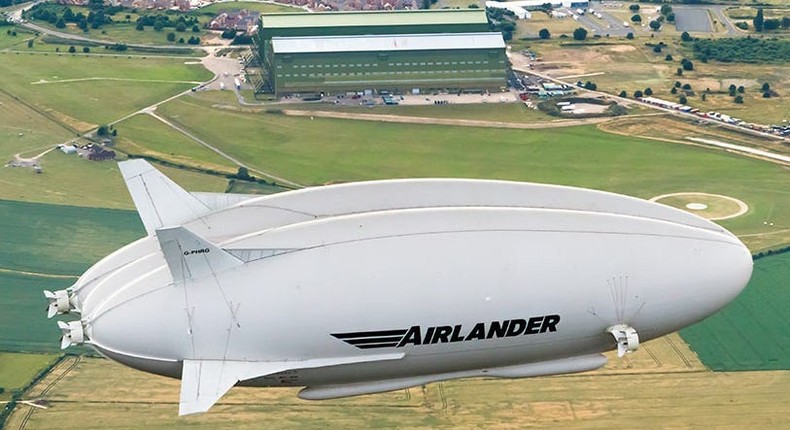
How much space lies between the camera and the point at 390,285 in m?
48.8

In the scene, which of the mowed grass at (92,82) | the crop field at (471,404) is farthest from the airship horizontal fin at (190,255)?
the mowed grass at (92,82)

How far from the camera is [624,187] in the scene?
121812mm

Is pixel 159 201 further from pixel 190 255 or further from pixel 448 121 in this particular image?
pixel 448 121

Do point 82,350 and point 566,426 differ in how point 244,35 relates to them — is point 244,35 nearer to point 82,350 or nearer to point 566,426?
point 82,350

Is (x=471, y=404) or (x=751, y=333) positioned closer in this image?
(x=471, y=404)

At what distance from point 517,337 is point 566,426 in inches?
1124

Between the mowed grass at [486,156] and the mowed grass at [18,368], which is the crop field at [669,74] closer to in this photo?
the mowed grass at [486,156]

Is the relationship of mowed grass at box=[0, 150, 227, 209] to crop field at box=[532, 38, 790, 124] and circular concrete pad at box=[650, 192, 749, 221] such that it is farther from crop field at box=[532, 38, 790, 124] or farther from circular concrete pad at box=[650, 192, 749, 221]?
crop field at box=[532, 38, 790, 124]

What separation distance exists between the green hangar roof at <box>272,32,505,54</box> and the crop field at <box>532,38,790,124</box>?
12.8 metres

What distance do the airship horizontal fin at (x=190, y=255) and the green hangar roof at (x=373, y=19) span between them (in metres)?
116

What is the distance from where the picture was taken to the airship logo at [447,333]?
49.4 meters

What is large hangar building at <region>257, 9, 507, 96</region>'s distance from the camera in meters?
155

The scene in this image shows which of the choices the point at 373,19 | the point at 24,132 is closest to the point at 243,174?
the point at 24,132

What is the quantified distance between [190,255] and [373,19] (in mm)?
121020
